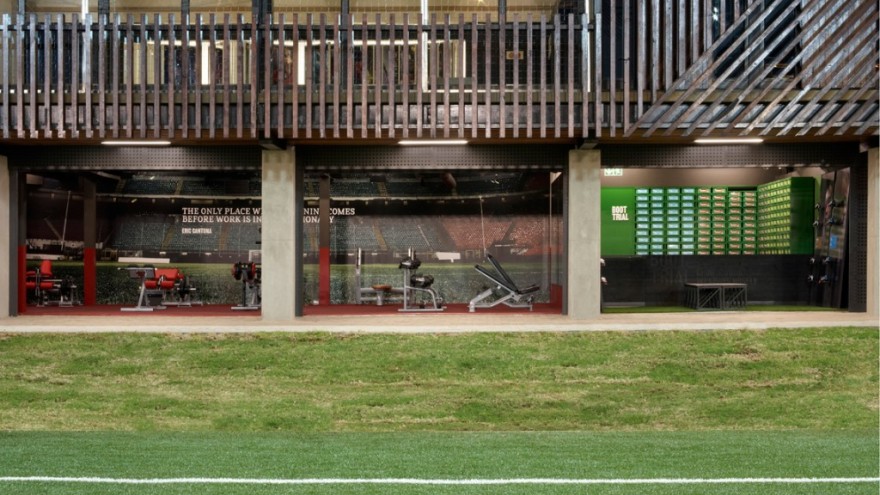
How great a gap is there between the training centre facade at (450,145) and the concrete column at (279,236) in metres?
0.04

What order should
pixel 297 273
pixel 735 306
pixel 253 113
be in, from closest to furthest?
pixel 253 113
pixel 297 273
pixel 735 306

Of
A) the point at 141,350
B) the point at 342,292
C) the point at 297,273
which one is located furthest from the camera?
the point at 342,292

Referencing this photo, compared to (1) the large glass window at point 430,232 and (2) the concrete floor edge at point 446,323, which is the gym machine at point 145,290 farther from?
(1) the large glass window at point 430,232

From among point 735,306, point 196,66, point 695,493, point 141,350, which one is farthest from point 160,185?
point 695,493

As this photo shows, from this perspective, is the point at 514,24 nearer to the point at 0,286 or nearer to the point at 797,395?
the point at 797,395

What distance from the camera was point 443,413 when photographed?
34.1ft

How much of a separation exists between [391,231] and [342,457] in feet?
35.9

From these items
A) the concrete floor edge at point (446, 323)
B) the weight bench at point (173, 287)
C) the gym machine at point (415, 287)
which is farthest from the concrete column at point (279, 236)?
the weight bench at point (173, 287)

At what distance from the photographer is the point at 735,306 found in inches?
640

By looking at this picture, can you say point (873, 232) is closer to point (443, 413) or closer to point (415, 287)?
point (415, 287)

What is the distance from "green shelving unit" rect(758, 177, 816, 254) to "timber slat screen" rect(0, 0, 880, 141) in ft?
10.7

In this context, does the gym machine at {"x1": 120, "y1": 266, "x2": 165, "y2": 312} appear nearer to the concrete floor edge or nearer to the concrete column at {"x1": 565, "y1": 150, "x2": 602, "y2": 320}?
the concrete floor edge

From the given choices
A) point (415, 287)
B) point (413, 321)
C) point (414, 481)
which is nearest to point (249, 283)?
point (415, 287)

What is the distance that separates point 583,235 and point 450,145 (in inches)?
110
